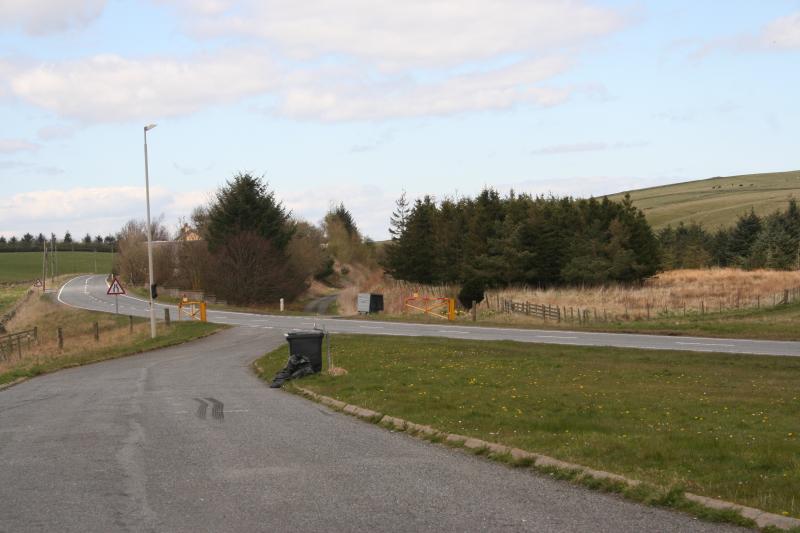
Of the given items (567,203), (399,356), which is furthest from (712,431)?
(567,203)

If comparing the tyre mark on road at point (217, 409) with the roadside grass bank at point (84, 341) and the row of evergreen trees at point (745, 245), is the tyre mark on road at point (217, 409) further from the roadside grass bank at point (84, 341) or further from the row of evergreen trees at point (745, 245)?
the row of evergreen trees at point (745, 245)

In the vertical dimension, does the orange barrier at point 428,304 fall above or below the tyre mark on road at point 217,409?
below

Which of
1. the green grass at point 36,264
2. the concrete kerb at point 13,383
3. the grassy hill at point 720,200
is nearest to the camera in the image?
the concrete kerb at point 13,383

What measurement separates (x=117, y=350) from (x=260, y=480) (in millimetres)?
28394

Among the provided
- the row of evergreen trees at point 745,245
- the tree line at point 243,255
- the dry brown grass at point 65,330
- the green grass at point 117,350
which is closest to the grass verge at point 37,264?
the tree line at point 243,255

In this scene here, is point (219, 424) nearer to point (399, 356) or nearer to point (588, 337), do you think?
point (399, 356)

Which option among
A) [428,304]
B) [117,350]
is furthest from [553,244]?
[117,350]

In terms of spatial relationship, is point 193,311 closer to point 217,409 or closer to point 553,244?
point 553,244

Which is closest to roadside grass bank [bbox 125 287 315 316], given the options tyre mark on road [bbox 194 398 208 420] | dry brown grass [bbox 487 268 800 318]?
dry brown grass [bbox 487 268 800 318]

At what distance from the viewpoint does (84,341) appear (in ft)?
145

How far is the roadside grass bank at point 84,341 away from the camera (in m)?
32.3

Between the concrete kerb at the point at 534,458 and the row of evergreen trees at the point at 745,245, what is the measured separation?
221 ft

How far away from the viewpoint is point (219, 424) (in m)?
13.7

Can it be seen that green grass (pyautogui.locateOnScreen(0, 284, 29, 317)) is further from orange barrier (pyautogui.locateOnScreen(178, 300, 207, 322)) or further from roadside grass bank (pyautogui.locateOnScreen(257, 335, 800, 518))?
roadside grass bank (pyautogui.locateOnScreen(257, 335, 800, 518))
